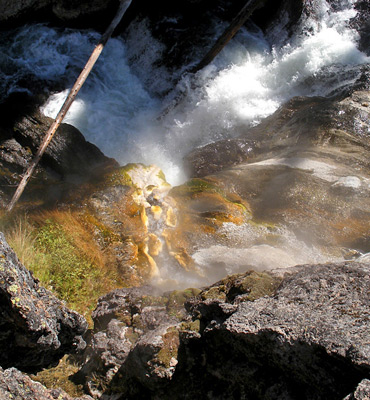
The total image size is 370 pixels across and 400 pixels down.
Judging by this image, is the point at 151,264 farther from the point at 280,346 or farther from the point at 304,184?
the point at 280,346

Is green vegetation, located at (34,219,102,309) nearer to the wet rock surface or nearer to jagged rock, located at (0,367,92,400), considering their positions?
the wet rock surface

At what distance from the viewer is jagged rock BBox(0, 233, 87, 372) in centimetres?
229

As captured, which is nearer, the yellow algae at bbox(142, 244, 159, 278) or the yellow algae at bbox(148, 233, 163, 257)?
the yellow algae at bbox(142, 244, 159, 278)

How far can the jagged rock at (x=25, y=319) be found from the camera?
7.52 ft

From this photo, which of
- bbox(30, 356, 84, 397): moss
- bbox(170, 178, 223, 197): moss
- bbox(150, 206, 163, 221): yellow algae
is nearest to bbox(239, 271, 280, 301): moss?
bbox(30, 356, 84, 397): moss

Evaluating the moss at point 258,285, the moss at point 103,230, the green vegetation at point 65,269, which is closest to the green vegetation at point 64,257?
the green vegetation at point 65,269

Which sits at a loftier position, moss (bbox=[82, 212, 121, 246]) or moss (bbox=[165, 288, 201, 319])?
moss (bbox=[82, 212, 121, 246])

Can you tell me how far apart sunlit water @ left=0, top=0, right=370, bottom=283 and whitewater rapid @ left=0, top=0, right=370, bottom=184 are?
0.09 feet

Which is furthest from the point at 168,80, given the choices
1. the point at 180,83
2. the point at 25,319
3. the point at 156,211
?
the point at 25,319

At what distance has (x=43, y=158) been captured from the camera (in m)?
6.18

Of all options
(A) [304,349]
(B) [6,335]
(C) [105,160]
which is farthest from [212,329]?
(C) [105,160]

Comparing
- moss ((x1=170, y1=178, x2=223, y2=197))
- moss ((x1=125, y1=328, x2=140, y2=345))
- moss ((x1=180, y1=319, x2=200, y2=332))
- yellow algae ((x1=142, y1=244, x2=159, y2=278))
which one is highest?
moss ((x1=170, y1=178, x2=223, y2=197))

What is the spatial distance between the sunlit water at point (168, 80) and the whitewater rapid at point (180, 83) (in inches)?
1.1

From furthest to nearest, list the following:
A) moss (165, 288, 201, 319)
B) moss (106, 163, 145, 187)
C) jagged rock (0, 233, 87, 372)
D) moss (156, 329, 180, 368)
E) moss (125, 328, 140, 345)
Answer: moss (106, 163, 145, 187), moss (165, 288, 201, 319), moss (125, 328, 140, 345), moss (156, 329, 180, 368), jagged rock (0, 233, 87, 372)
